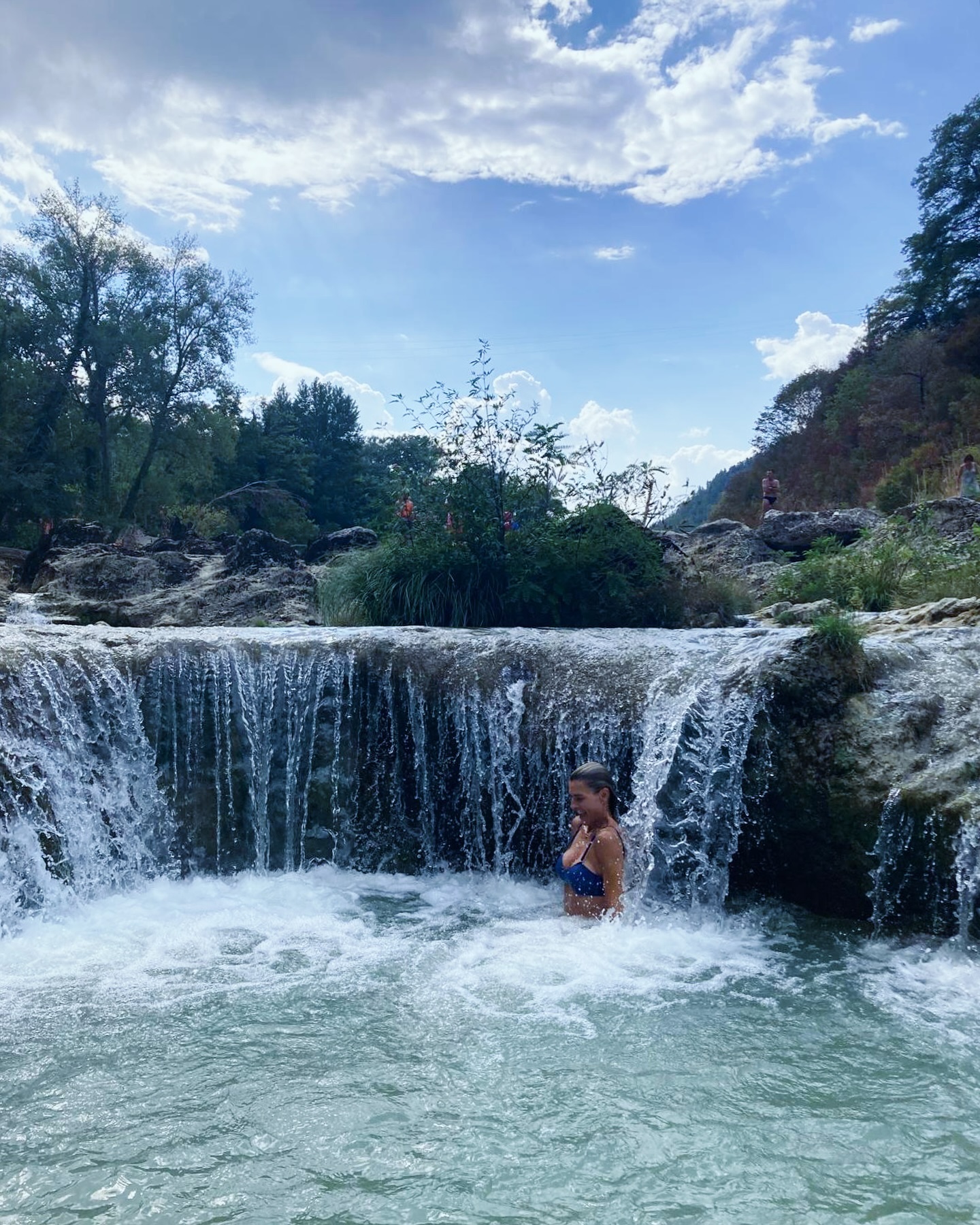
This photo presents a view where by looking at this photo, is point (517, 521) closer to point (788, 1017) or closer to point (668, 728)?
point (668, 728)

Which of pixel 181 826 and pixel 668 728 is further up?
pixel 668 728

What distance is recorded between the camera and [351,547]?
48.2 ft

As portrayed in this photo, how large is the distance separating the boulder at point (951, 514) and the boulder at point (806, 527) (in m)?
1.62

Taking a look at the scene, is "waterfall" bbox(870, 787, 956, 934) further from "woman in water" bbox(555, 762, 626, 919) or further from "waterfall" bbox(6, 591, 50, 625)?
"waterfall" bbox(6, 591, 50, 625)

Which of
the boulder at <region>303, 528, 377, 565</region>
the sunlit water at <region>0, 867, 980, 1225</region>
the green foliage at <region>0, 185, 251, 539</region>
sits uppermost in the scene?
the green foliage at <region>0, 185, 251, 539</region>

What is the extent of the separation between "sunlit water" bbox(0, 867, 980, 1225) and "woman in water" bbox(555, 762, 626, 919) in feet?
0.43

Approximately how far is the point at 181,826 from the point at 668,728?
10.4 feet

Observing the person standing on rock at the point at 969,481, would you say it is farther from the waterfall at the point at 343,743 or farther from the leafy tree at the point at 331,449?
the leafy tree at the point at 331,449

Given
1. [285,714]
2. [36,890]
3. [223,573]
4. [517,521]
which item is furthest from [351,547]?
[36,890]

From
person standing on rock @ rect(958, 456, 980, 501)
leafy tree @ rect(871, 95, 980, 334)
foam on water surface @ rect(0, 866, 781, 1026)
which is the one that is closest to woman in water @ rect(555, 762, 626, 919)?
foam on water surface @ rect(0, 866, 781, 1026)

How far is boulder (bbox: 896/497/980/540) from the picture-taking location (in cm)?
1164

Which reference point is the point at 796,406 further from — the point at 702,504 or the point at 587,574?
the point at 587,574

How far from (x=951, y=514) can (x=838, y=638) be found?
7390 mm

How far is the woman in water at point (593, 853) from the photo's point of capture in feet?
16.4
